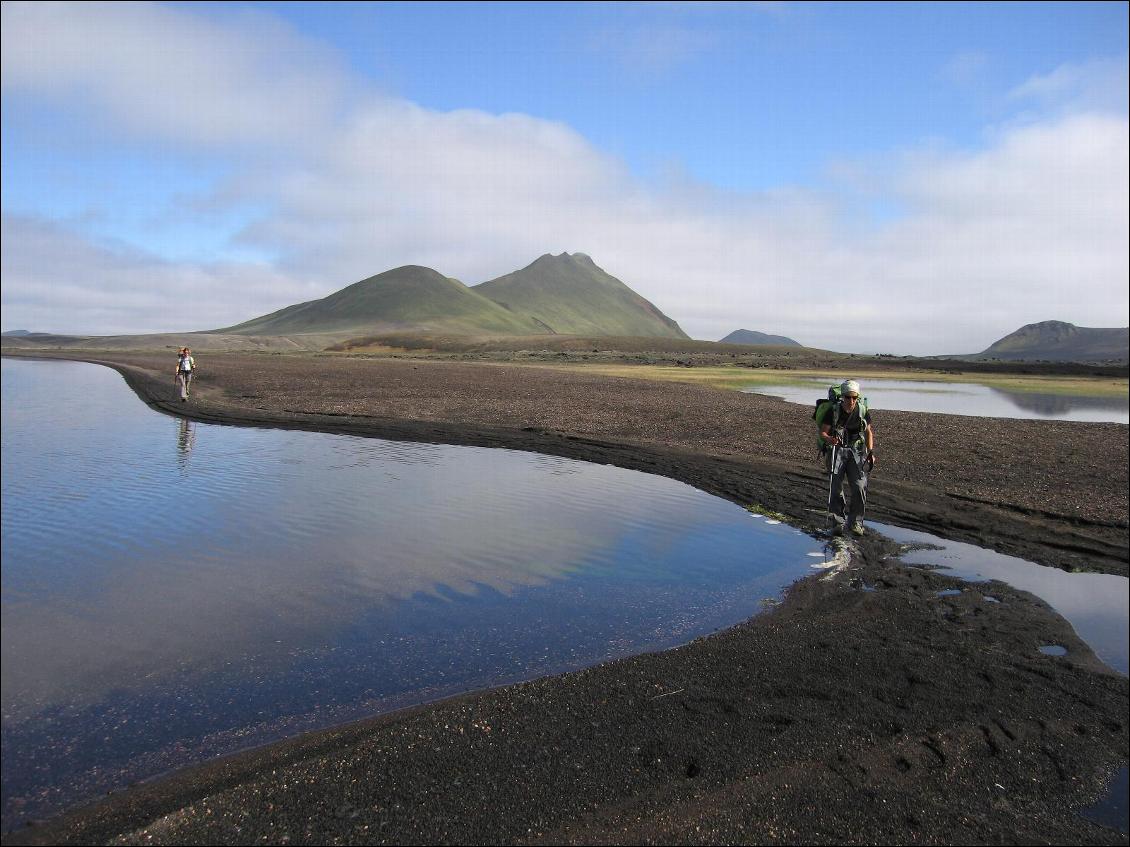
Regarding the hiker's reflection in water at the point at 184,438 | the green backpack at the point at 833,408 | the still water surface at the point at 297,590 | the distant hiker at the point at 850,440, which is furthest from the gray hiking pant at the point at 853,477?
the hiker's reflection in water at the point at 184,438

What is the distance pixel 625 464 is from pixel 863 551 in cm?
955

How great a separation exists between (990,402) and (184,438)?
164 ft

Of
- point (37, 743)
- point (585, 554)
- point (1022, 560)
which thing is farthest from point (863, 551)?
point (37, 743)

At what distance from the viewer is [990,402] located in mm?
49875

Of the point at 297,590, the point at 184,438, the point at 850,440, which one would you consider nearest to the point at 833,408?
the point at 850,440

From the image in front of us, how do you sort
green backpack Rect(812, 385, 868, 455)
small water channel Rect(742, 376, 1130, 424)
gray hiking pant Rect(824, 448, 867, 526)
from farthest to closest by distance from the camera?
small water channel Rect(742, 376, 1130, 424), gray hiking pant Rect(824, 448, 867, 526), green backpack Rect(812, 385, 868, 455)

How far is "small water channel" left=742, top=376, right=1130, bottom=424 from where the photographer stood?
4034 centimetres

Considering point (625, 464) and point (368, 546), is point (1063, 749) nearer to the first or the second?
point (368, 546)

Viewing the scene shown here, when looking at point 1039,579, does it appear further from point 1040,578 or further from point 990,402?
point 990,402

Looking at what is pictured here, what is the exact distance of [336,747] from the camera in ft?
19.5

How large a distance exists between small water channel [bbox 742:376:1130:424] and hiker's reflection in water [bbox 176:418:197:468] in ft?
105

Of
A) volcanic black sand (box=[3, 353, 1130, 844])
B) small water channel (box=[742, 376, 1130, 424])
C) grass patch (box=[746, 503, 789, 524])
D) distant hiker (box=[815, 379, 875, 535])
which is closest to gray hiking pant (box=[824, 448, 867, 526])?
distant hiker (box=[815, 379, 875, 535])

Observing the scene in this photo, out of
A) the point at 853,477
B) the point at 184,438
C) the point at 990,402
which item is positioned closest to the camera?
the point at 853,477

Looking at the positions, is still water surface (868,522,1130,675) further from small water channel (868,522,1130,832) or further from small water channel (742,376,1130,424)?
small water channel (742,376,1130,424)
